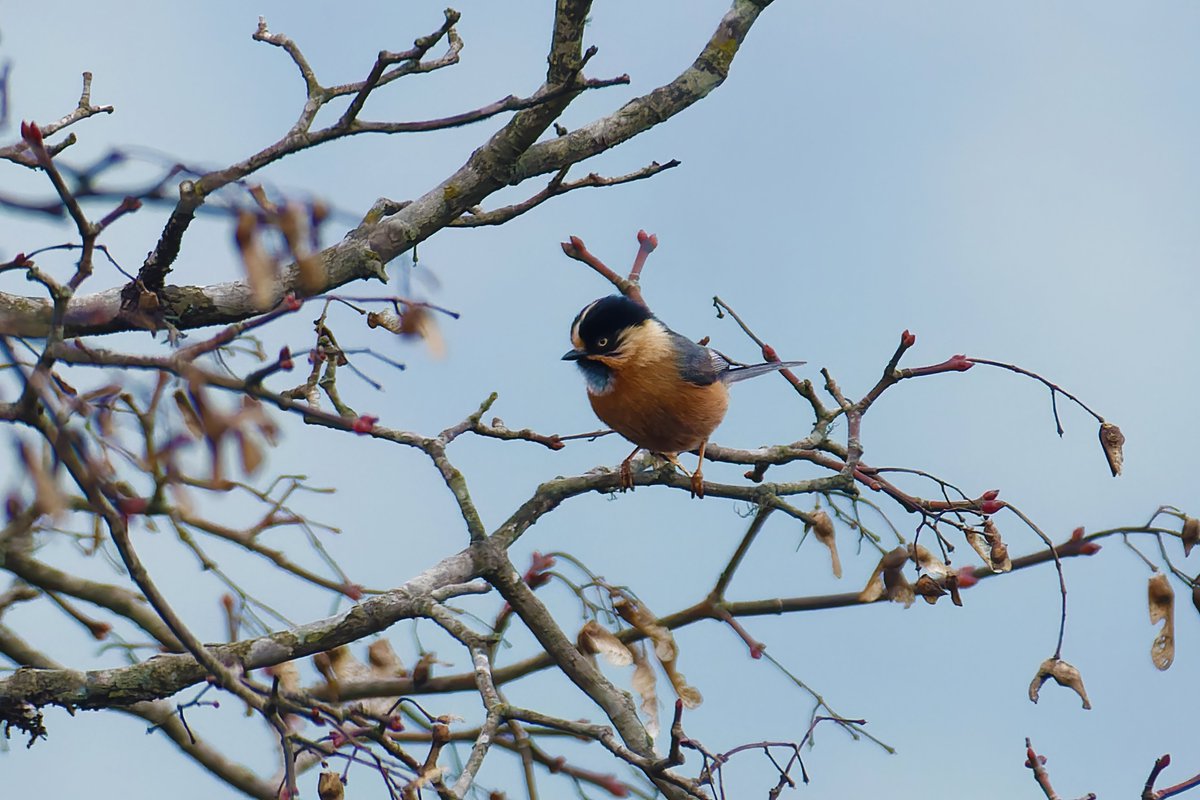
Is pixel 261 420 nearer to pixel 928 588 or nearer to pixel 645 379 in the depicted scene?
pixel 928 588

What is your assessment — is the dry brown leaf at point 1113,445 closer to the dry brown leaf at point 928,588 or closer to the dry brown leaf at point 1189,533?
the dry brown leaf at point 1189,533

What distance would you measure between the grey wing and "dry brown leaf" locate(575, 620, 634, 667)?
2.36 meters

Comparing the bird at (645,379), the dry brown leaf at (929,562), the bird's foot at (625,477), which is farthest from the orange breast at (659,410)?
the dry brown leaf at (929,562)

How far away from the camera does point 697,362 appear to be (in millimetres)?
6621

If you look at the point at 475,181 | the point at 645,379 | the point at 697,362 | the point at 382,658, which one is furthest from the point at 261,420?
the point at 697,362

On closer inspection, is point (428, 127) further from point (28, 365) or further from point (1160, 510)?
point (1160, 510)

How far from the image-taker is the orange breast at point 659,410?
20.3 feet

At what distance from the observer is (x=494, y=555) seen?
4.36 meters

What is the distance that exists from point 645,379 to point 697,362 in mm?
415

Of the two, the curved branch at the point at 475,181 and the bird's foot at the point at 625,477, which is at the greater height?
the curved branch at the point at 475,181

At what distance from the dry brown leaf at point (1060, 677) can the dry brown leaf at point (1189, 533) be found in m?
0.70

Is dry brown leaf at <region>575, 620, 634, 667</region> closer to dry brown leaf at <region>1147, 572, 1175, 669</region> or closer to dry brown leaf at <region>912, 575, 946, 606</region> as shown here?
dry brown leaf at <region>912, 575, 946, 606</region>

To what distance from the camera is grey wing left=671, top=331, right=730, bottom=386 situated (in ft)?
21.2

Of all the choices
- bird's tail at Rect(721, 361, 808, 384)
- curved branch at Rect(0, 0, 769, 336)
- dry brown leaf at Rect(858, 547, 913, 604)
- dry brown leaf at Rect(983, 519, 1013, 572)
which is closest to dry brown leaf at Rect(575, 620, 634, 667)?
dry brown leaf at Rect(858, 547, 913, 604)
